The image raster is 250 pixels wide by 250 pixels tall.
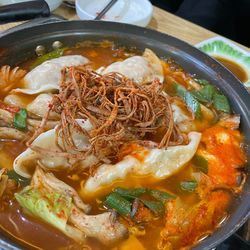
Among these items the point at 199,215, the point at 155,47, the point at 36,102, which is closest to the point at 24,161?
the point at 36,102

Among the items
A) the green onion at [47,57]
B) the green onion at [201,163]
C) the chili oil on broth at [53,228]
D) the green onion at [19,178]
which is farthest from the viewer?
the green onion at [47,57]

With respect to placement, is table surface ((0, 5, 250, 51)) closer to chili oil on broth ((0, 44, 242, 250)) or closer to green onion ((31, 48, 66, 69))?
green onion ((31, 48, 66, 69))

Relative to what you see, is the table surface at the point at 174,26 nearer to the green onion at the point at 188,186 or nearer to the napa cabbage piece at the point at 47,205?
the green onion at the point at 188,186

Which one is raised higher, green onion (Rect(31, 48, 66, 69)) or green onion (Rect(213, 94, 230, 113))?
green onion (Rect(213, 94, 230, 113))

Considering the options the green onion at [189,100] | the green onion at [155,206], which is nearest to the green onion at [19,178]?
the green onion at [155,206]

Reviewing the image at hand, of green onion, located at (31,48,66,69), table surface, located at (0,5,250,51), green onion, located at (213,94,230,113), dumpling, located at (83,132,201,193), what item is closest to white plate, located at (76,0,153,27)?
table surface, located at (0,5,250,51)

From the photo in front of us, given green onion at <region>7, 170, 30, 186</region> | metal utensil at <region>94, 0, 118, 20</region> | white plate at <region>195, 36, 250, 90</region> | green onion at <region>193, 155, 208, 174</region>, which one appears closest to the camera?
green onion at <region>7, 170, 30, 186</region>

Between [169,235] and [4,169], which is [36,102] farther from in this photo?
[169,235]
